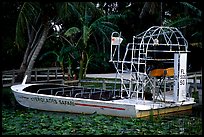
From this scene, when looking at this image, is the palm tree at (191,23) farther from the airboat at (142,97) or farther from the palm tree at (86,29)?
the airboat at (142,97)

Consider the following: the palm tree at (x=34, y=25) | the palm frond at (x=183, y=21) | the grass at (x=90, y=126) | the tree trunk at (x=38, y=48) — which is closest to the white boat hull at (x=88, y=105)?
the grass at (x=90, y=126)

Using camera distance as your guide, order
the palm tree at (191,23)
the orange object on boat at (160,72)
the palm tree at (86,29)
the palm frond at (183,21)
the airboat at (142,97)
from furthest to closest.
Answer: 1. the palm tree at (86,29)
2. the palm tree at (191,23)
3. the palm frond at (183,21)
4. the orange object on boat at (160,72)
5. the airboat at (142,97)

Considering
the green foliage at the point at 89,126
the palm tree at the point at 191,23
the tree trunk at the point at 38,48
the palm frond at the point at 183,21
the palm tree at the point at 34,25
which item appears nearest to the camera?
the green foliage at the point at 89,126

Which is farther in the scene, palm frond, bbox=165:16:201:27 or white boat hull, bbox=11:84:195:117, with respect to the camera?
palm frond, bbox=165:16:201:27

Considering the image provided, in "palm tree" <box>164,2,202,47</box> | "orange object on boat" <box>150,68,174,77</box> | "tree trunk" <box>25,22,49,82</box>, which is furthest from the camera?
"tree trunk" <box>25,22,49,82</box>

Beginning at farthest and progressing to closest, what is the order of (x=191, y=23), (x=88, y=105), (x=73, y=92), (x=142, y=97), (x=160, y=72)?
(x=191, y=23) < (x=73, y=92) < (x=142, y=97) < (x=160, y=72) < (x=88, y=105)

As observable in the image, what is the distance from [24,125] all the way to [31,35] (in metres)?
12.5

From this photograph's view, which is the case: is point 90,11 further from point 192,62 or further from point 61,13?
point 192,62

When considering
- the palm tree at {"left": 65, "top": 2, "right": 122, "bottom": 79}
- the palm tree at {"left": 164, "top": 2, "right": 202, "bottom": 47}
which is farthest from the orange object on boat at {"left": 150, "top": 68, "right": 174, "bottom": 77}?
the palm tree at {"left": 65, "top": 2, "right": 122, "bottom": 79}

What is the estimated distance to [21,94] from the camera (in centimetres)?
1376

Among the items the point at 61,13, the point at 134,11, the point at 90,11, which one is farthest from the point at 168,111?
the point at 134,11

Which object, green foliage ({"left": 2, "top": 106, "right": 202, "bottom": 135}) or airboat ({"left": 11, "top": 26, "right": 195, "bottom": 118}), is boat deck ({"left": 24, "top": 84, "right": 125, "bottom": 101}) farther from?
green foliage ({"left": 2, "top": 106, "right": 202, "bottom": 135})

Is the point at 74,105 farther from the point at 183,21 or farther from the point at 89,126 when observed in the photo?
the point at 183,21

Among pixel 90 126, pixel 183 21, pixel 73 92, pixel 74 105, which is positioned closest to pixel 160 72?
pixel 74 105
